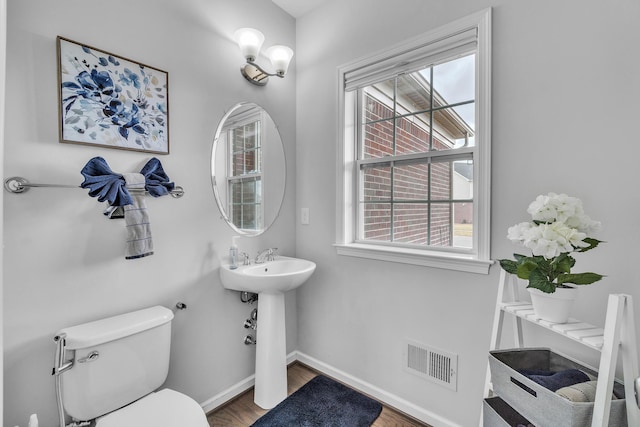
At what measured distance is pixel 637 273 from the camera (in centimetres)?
111

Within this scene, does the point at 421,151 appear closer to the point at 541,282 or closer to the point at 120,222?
the point at 541,282

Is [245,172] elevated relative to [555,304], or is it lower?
elevated

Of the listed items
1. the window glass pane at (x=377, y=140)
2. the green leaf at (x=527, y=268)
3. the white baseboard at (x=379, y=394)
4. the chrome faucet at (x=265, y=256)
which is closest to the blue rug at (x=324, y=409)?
the white baseboard at (x=379, y=394)

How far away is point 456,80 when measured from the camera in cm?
164

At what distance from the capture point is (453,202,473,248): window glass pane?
1617mm

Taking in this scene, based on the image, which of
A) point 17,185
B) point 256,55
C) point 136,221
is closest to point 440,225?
point 256,55

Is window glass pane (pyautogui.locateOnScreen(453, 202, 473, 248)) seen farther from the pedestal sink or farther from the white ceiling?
the white ceiling

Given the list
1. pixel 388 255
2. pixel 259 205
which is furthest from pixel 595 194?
pixel 259 205

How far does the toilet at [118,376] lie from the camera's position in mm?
1139

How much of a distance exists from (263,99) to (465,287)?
169 cm

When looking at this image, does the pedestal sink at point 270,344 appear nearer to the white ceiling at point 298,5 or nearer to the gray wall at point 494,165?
the gray wall at point 494,165

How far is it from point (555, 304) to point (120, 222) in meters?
1.80

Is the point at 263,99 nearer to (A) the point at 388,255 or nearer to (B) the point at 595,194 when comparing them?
(A) the point at 388,255

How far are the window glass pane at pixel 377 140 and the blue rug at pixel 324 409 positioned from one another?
1545 mm
